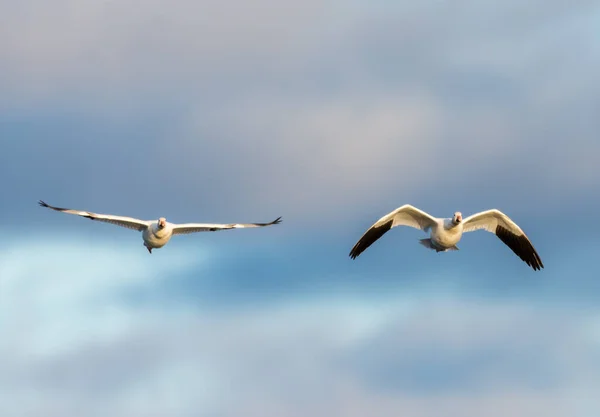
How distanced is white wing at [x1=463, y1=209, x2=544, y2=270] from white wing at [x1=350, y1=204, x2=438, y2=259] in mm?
2402

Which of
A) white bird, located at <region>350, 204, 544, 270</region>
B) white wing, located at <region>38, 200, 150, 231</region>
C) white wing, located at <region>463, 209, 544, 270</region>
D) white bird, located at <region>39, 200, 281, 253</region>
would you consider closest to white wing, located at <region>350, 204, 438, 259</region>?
white bird, located at <region>350, 204, 544, 270</region>

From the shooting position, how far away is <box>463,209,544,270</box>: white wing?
188 ft

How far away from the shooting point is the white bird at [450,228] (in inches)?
2151

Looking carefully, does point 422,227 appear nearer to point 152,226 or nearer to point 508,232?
point 508,232

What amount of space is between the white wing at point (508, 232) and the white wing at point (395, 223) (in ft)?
7.88

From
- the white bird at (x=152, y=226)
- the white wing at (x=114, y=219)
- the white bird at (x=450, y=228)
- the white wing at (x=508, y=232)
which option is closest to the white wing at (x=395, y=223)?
the white bird at (x=450, y=228)

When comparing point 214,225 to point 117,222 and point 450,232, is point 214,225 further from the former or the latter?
point 450,232

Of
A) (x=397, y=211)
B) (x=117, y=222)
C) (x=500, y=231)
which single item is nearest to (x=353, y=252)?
(x=397, y=211)

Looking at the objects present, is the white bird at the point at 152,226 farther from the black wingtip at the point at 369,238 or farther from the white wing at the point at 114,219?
the black wingtip at the point at 369,238

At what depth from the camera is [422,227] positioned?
5616cm

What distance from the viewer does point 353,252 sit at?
5650cm

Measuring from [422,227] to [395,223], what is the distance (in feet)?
4.24

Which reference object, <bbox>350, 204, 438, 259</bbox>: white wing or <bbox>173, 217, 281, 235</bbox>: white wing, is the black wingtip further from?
<bbox>173, 217, 281, 235</bbox>: white wing

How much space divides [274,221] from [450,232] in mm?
9931
